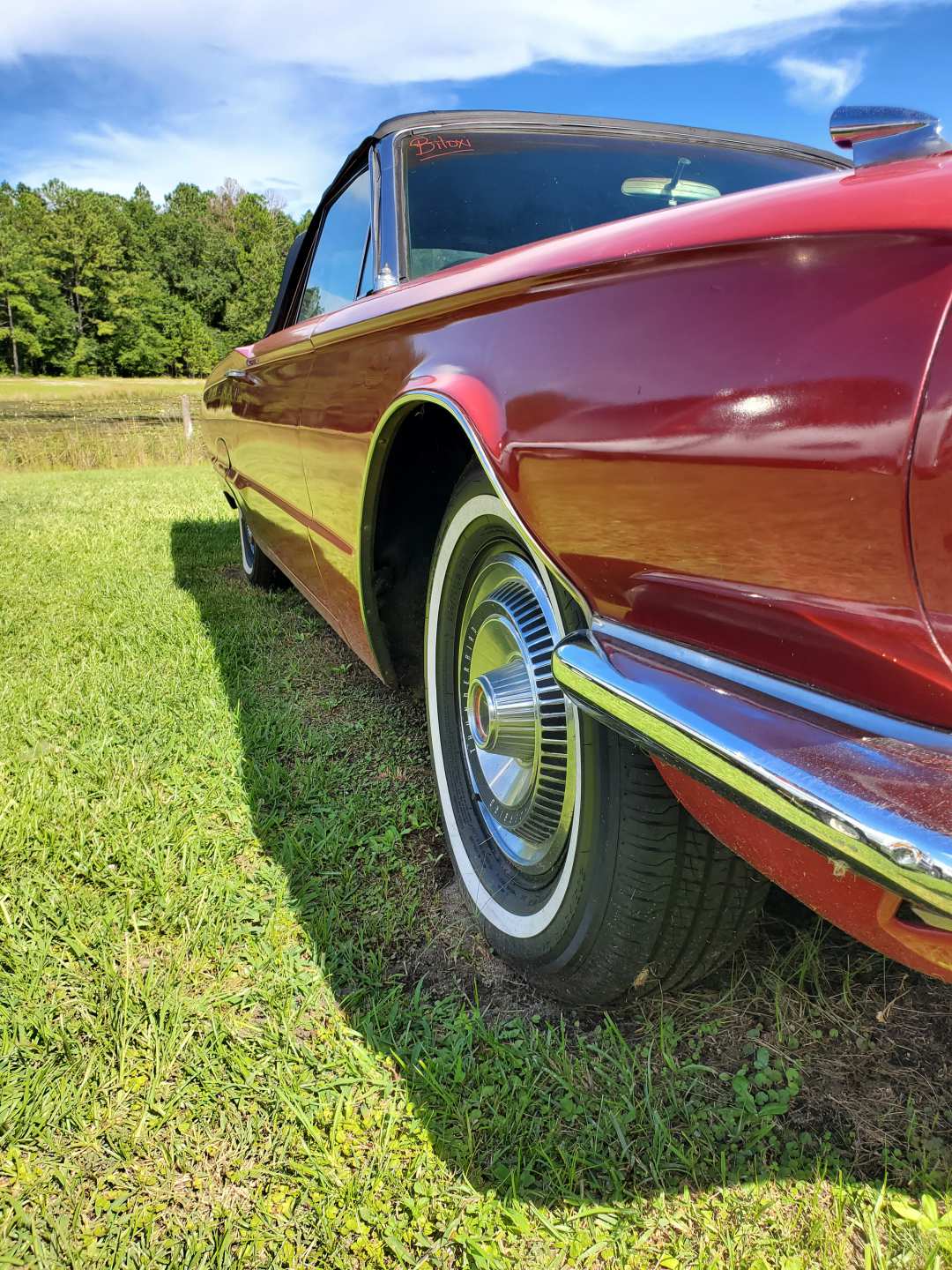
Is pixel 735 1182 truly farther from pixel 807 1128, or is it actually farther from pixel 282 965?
pixel 282 965

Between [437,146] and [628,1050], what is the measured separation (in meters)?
2.16

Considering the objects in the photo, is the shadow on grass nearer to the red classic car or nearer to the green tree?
the red classic car

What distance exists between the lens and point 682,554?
95 centimetres

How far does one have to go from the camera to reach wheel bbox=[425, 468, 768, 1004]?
121 cm

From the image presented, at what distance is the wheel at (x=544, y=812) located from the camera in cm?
121

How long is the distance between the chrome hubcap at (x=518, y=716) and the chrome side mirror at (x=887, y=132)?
28.7 inches

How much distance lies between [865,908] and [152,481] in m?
10.1

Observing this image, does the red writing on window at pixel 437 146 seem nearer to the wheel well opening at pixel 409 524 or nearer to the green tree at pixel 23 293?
the wheel well opening at pixel 409 524

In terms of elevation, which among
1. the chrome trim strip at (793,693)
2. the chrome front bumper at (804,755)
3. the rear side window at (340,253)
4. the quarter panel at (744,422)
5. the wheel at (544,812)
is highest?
the rear side window at (340,253)

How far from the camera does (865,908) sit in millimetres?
841

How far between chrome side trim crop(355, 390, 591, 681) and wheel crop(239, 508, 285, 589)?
2.41 meters

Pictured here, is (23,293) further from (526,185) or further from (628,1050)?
(628,1050)

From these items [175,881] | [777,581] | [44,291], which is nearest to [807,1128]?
[777,581]

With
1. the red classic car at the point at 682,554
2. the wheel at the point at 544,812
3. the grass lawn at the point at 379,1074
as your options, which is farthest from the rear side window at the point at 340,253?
the grass lawn at the point at 379,1074
